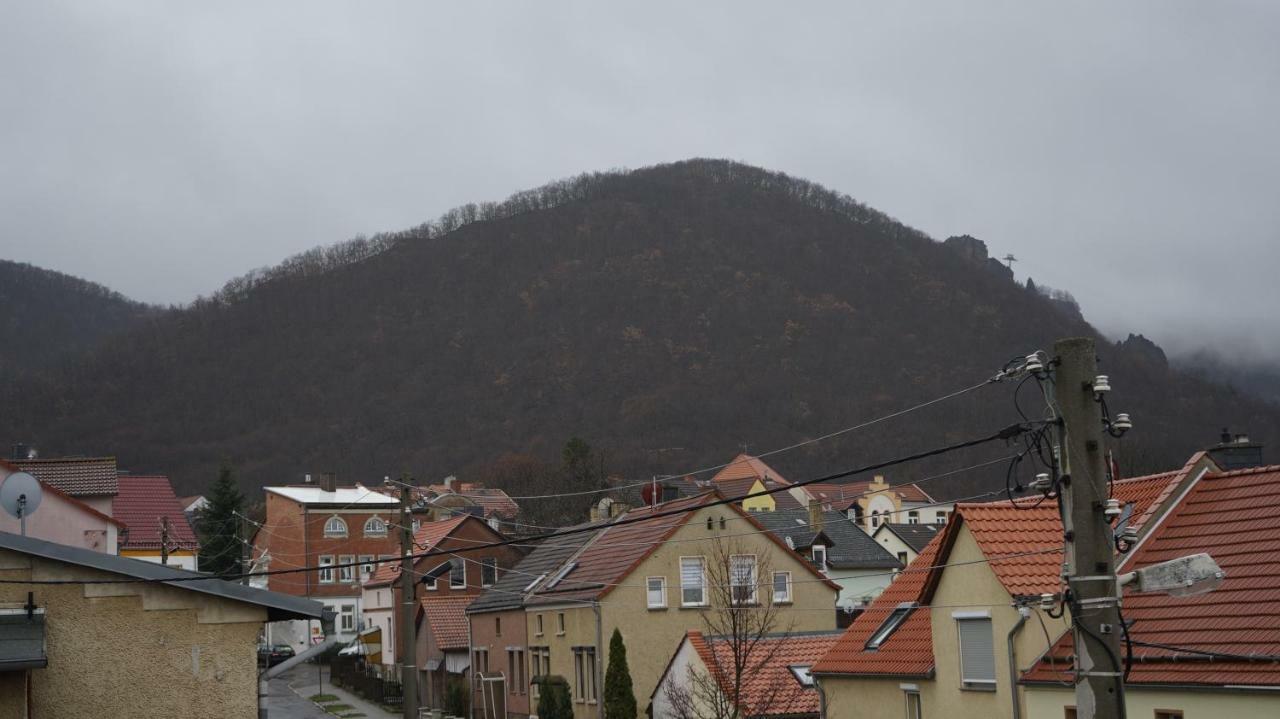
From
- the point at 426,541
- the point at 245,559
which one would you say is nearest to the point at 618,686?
the point at 245,559

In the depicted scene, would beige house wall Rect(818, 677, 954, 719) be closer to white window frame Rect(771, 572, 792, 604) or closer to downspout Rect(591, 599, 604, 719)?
downspout Rect(591, 599, 604, 719)

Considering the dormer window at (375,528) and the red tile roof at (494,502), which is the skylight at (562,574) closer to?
the red tile roof at (494,502)

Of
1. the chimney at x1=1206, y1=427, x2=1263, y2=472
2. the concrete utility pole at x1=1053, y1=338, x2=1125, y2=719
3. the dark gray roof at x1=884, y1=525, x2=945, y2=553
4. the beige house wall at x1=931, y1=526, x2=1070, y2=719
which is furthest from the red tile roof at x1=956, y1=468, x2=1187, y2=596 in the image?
the dark gray roof at x1=884, y1=525, x2=945, y2=553

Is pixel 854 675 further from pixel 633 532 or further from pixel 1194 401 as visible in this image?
pixel 1194 401

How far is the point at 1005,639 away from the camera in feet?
75.4

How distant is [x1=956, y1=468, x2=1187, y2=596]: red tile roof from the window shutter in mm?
1263

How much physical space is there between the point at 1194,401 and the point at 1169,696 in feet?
537

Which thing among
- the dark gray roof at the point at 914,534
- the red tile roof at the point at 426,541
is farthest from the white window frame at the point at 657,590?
the dark gray roof at the point at 914,534

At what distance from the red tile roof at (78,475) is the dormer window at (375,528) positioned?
37683 millimetres

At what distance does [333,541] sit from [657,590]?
48.4 m

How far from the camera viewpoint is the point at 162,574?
16875 millimetres

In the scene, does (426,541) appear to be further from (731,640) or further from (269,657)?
(269,657)

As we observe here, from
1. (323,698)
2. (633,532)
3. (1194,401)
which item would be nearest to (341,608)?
(323,698)

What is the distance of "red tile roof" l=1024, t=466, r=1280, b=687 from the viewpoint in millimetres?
18359
